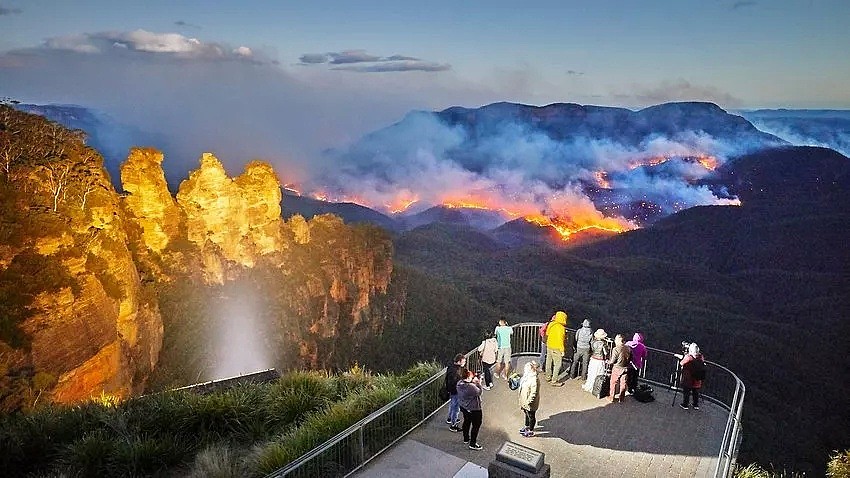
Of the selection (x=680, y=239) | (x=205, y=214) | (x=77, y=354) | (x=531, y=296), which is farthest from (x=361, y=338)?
(x=680, y=239)

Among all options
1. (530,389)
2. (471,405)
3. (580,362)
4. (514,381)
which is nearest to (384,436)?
(471,405)

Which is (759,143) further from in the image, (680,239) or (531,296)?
(531,296)

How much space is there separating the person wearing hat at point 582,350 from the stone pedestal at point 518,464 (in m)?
5.27

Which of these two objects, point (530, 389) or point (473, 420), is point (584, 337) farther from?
point (473, 420)

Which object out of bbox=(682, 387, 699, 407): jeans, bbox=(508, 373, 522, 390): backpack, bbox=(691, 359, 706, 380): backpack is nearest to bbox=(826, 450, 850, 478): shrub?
bbox=(682, 387, 699, 407): jeans

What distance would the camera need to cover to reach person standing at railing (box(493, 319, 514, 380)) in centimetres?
1322

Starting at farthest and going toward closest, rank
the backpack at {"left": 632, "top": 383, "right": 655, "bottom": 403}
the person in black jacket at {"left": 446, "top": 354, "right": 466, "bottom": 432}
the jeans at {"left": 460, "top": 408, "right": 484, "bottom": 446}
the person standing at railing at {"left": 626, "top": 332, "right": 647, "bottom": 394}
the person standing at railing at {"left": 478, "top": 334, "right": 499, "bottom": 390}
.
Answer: the person standing at railing at {"left": 478, "top": 334, "right": 499, "bottom": 390}
the person standing at railing at {"left": 626, "top": 332, "right": 647, "bottom": 394}
the backpack at {"left": 632, "top": 383, "right": 655, "bottom": 403}
the person in black jacket at {"left": 446, "top": 354, "right": 466, "bottom": 432}
the jeans at {"left": 460, "top": 408, "right": 484, "bottom": 446}

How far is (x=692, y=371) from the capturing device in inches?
471

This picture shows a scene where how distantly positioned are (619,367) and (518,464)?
5046 millimetres

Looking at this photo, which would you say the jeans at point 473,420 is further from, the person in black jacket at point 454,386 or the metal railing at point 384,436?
the metal railing at point 384,436

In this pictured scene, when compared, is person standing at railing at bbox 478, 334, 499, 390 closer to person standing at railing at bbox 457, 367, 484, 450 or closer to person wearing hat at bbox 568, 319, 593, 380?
person wearing hat at bbox 568, 319, 593, 380

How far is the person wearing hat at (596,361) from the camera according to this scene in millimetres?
12906

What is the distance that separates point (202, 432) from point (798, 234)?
114 metres

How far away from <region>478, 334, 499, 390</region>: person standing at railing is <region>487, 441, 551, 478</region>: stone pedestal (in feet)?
14.6
